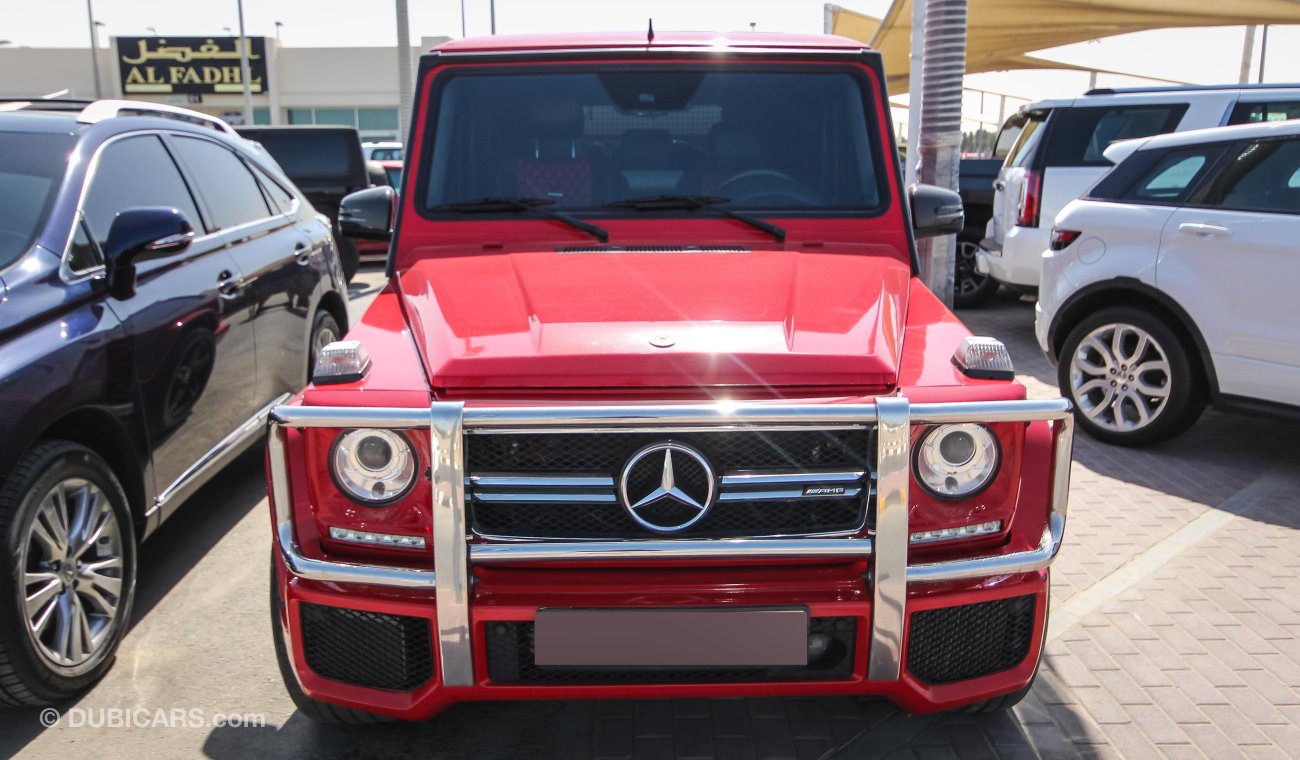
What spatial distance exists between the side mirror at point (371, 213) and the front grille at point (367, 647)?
1.63 meters

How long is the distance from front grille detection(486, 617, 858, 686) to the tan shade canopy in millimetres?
12185

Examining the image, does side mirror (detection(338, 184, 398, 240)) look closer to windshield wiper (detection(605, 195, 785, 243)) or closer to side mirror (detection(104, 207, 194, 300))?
side mirror (detection(104, 207, 194, 300))

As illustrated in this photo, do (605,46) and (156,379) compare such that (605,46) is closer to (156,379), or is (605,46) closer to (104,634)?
(156,379)

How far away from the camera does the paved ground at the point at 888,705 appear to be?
2928mm

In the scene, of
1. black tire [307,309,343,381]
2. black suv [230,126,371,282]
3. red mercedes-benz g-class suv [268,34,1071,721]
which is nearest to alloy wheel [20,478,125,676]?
red mercedes-benz g-class suv [268,34,1071,721]

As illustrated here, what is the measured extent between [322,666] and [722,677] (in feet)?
3.08

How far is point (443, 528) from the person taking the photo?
2.32 metres

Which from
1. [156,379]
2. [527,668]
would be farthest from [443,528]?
[156,379]

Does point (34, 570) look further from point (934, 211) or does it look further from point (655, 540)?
point (934, 211)

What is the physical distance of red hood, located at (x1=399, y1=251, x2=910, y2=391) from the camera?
7.84 ft

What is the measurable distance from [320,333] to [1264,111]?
278 inches

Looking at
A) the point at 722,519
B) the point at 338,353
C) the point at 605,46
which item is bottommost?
the point at 722,519

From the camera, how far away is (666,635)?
2348mm

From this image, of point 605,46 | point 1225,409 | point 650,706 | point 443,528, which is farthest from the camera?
point 1225,409
